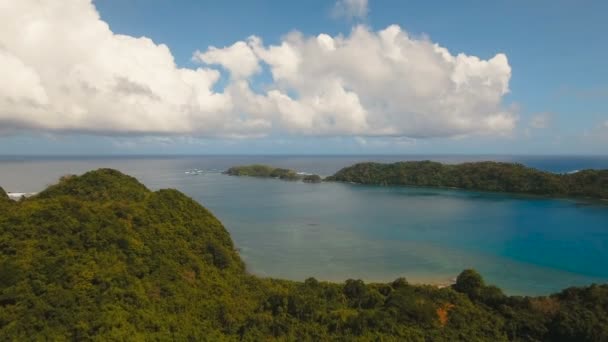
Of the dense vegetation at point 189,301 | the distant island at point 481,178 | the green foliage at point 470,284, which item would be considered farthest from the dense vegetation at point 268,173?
the green foliage at point 470,284

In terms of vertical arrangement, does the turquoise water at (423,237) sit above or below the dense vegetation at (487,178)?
below

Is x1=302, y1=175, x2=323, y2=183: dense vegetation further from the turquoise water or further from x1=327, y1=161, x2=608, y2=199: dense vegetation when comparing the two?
the turquoise water

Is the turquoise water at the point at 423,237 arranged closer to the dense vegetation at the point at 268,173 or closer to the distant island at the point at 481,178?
the distant island at the point at 481,178

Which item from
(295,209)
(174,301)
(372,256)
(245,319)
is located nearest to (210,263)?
(174,301)

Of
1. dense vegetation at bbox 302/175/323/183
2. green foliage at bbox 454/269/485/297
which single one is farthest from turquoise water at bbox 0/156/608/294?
dense vegetation at bbox 302/175/323/183

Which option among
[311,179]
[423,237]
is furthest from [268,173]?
[423,237]
